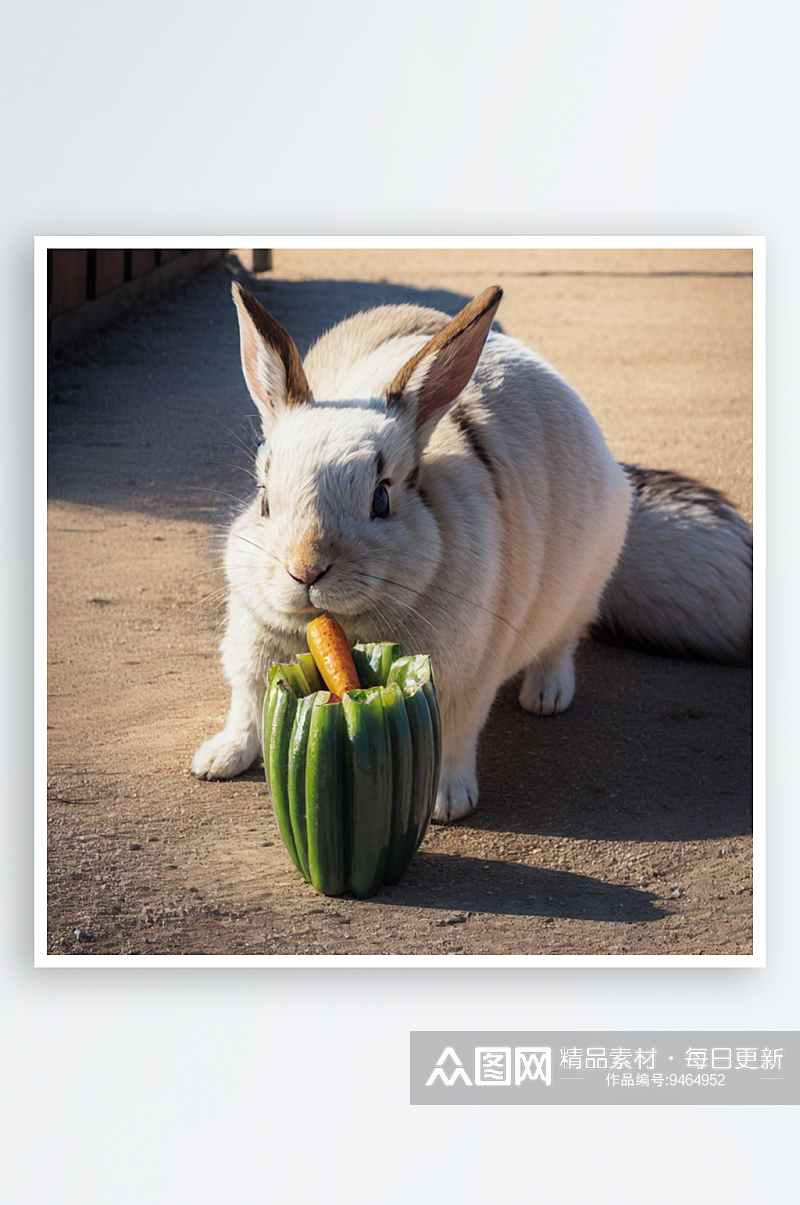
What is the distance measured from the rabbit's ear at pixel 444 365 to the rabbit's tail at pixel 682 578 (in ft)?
3.48

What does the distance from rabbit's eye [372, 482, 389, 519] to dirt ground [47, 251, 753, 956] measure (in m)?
0.37

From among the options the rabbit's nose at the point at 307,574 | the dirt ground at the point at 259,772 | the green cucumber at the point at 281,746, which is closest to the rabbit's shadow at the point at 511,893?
the dirt ground at the point at 259,772

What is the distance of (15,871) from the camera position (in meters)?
2.32

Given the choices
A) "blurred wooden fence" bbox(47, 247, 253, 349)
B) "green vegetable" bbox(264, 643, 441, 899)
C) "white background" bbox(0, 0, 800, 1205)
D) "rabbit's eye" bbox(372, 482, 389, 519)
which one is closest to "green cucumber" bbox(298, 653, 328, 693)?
"green vegetable" bbox(264, 643, 441, 899)

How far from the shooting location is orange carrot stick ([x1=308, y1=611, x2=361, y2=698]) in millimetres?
2121

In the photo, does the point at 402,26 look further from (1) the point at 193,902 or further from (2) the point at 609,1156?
(2) the point at 609,1156

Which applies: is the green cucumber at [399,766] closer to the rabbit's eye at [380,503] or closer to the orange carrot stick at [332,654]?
the orange carrot stick at [332,654]

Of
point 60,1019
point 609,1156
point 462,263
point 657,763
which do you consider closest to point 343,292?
point 462,263

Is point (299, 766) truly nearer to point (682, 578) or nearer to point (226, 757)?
point (226, 757)

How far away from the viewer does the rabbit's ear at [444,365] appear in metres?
2.18

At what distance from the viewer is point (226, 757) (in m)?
2.53

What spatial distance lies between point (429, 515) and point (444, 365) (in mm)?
251

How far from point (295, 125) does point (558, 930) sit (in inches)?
58.4

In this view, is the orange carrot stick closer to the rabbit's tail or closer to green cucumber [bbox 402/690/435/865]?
green cucumber [bbox 402/690/435/865]
